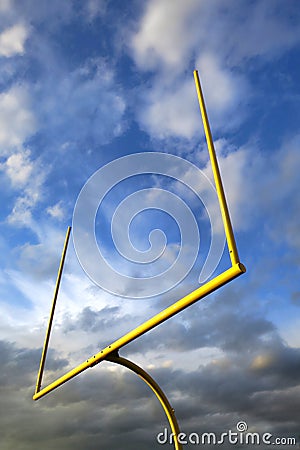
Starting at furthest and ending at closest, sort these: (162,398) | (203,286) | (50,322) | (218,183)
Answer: (50,322) < (162,398) < (218,183) < (203,286)

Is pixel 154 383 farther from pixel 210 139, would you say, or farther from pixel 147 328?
pixel 210 139

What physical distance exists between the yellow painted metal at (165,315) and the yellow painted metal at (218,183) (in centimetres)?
16

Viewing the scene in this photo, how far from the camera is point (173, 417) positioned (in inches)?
299

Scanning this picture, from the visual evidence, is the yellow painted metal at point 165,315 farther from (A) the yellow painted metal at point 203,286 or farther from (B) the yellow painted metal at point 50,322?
(B) the yellow painted metal at point 50,322

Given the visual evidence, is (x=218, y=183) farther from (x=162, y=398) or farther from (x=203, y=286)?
(x=162, y=398)

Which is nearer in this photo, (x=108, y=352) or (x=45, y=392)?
(x=108, y=352)

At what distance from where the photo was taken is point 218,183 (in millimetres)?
5055

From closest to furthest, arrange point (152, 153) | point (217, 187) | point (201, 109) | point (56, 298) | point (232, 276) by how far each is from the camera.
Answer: point (232, 276), point (217, 187), point (201, 109), point (152, 153), point (56, 298)

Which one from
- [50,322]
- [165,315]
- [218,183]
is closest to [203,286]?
[165,315]

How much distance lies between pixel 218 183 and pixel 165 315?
5.77ft

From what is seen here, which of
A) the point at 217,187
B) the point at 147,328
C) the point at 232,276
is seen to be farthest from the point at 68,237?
the point at 232,276

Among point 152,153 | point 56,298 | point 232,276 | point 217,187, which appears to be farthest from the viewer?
point 56,298

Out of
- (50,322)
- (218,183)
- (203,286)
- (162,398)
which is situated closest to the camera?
(203,286)

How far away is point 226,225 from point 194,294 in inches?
34.4
